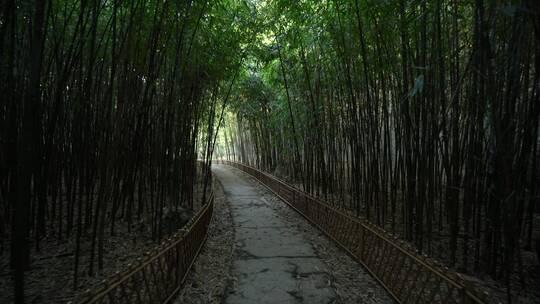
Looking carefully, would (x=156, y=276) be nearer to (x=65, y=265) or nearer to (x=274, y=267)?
(x=274, y=267)

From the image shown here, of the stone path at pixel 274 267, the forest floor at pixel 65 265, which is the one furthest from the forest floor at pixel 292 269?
the forest floor at pixel 65 265

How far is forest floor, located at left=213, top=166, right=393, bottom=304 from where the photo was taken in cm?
259

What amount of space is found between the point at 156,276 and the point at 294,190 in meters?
3.68

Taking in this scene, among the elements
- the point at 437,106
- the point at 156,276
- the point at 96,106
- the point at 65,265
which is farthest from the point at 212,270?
the point at 437,106

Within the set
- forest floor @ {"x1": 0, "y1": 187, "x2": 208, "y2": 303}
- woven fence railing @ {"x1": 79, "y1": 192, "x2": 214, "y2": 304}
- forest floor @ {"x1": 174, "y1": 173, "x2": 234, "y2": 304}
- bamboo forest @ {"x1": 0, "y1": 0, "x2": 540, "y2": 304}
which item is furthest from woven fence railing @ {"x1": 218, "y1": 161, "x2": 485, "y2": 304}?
forest floor @ {"x1": 0, "y1": 187, "x2": 208, "y2": 303}

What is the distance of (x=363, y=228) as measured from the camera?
3.14m

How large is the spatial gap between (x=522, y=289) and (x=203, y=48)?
4.15 meters

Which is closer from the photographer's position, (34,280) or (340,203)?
(34,280)

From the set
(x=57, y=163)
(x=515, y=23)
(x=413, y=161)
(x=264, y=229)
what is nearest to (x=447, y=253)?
(x=413, y=161)

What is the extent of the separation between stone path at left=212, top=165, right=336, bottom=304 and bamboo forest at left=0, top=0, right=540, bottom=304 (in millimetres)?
19

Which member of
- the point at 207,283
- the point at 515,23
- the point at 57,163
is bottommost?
the point at 207,283

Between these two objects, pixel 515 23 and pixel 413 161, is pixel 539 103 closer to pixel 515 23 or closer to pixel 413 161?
pixel 515 23

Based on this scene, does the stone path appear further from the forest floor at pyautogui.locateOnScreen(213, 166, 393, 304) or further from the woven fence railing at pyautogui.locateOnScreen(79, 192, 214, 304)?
the woven fence railing at pyautogui.locateOnScreen(79, 192, 214, 304)

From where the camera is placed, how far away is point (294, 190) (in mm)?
5801
